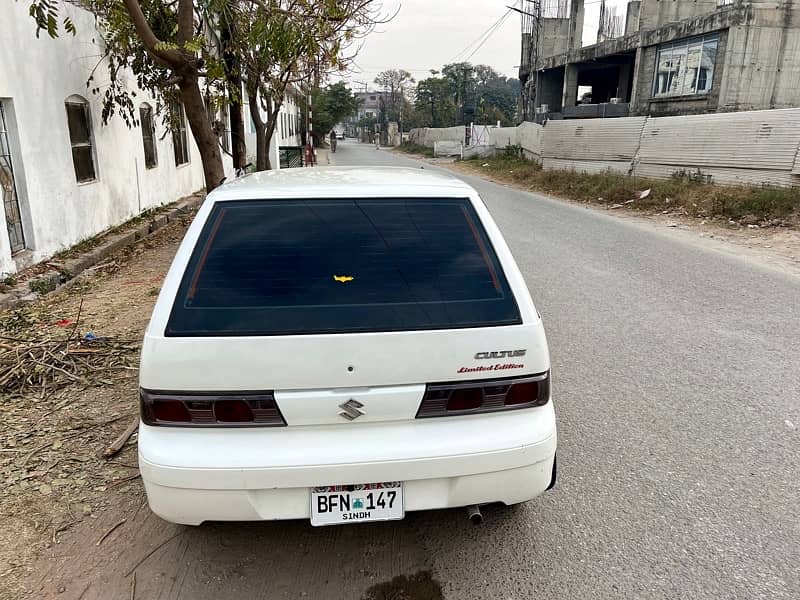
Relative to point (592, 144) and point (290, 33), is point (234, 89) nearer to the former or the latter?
point (290, 33)

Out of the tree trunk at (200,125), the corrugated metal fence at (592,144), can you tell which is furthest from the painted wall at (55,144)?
the corrugated metal fence at (592,144)

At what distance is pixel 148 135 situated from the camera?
12172 mm

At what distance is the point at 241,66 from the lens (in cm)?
1032

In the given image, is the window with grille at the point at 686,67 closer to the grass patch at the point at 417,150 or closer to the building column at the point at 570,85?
the building column at the point at 570,85

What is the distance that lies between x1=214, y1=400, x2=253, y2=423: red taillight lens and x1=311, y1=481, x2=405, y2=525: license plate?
0.40 m

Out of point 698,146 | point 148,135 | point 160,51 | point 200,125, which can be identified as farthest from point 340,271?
point 698,146

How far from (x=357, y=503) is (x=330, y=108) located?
6097cm

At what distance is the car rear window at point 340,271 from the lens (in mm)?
2225

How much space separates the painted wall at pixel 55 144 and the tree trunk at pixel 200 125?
1711mm

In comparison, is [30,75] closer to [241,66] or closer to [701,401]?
[241,66]

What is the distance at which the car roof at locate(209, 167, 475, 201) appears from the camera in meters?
2.52

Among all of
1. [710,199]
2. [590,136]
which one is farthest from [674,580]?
[590,136]

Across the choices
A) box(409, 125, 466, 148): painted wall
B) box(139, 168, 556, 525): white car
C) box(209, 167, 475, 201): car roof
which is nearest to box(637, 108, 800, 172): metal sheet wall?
box(209, 167, 475, 201): car roof

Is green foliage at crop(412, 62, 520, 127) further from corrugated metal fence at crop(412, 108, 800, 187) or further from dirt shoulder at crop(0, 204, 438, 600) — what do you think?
dirt shoulder at crop(0, 204, 438, 600)
